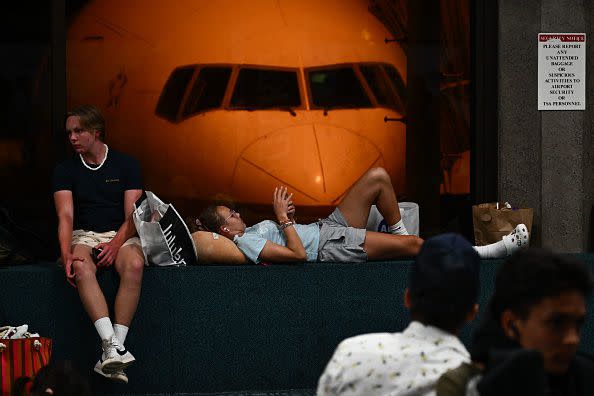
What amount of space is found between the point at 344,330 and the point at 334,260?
1.47 ft

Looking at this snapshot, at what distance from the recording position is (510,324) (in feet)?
8.04

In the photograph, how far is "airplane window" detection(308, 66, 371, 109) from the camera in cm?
768

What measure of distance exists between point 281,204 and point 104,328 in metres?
1.47

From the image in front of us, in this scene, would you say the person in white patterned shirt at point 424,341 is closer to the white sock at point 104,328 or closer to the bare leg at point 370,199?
the white sock at point 104,328

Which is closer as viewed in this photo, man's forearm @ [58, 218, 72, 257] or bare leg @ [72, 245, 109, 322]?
bare leg @ [72, 245, 109, 322]

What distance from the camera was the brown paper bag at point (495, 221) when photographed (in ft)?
23.5

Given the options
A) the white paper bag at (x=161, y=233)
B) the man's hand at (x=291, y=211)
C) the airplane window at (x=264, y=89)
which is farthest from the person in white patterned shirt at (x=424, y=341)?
the airplane window at (x=264, y=89)

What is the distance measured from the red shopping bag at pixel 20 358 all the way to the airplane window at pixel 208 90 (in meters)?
2.25

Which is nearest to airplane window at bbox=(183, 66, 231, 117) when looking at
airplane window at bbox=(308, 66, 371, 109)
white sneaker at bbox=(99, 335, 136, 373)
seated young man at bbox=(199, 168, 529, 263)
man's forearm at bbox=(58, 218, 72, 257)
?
airplane window at bbox=(308, 66, 371, 109)

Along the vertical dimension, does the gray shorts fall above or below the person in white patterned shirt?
below

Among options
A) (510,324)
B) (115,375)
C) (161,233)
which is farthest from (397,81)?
(510,324)

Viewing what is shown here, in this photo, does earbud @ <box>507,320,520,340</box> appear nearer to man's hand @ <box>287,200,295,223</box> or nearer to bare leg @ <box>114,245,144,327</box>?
bare leg @ <box>114,245,144,327</box>

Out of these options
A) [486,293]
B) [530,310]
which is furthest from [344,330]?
[530,310]

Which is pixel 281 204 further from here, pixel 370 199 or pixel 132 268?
pixel 132 268
